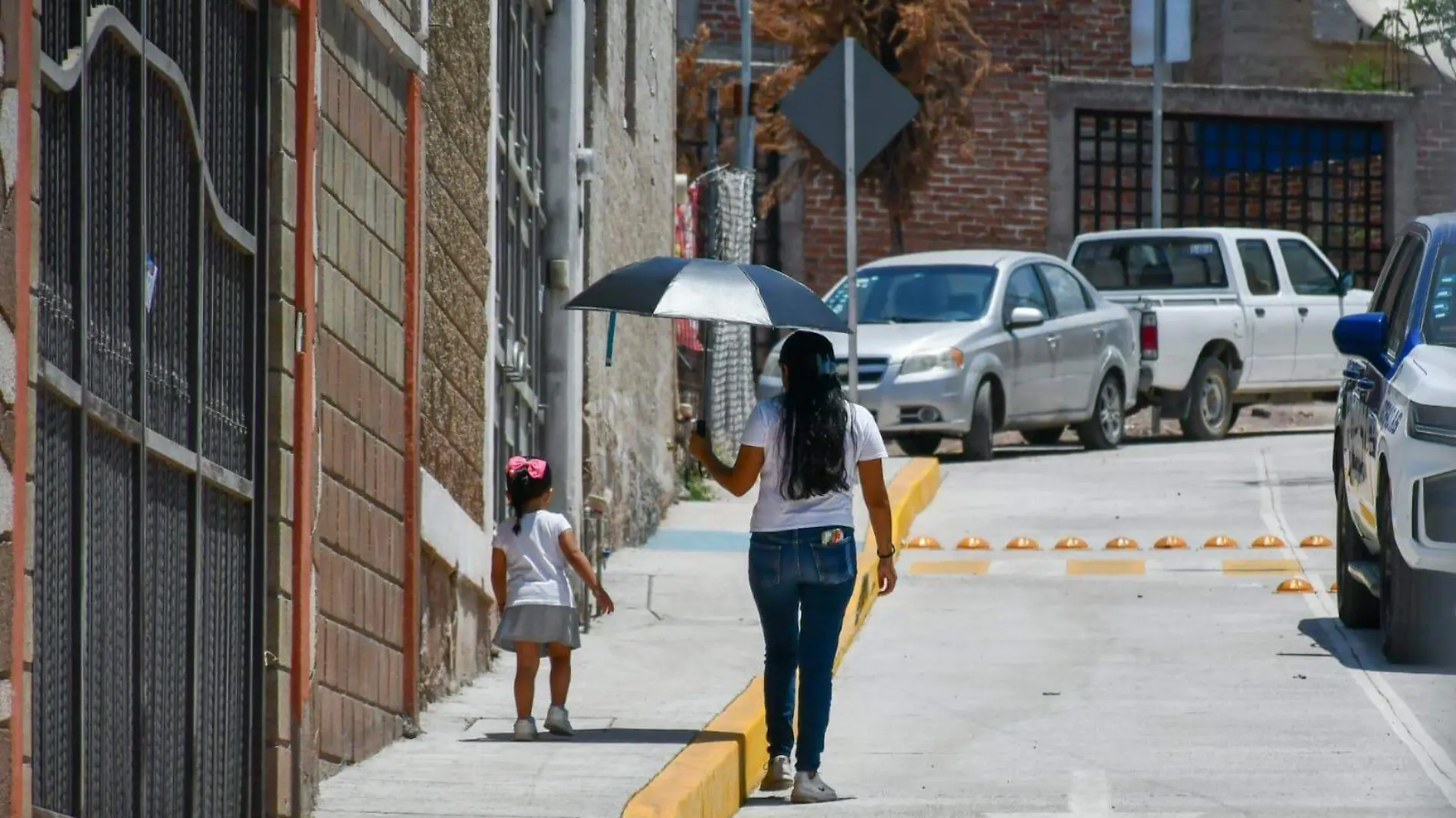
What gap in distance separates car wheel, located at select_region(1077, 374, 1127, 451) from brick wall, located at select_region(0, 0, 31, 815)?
53.3 feet

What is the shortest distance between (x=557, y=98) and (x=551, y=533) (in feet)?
12.5

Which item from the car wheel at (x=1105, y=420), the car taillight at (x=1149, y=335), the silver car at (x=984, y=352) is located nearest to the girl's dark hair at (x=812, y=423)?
the silver car at (x=984, y=352)

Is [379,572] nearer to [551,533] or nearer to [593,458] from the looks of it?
[551,533]

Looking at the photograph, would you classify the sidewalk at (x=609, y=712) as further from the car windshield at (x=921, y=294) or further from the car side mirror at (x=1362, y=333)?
the car windshield at (x=921, y=294)

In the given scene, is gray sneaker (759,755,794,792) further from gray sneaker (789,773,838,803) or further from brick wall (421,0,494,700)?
brick wall (421,0,494,700)

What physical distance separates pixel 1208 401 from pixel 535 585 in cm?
1388

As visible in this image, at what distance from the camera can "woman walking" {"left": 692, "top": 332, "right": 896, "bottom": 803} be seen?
796 centimetres

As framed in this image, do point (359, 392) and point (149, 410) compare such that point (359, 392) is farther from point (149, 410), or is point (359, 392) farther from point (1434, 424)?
point (1434, 424)

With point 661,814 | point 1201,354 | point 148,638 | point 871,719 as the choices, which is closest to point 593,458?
point 871,719

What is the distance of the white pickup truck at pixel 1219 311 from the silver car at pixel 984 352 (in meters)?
0.66

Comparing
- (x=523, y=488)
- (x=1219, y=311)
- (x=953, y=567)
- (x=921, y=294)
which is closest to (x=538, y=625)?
(x=523, y=488)

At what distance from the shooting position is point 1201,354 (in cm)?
2156

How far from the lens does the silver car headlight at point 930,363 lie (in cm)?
1842

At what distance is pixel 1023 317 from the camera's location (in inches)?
751
